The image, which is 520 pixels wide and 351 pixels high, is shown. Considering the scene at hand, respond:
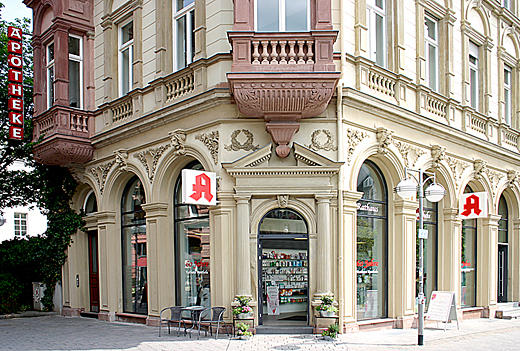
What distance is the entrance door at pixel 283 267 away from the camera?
12539mm

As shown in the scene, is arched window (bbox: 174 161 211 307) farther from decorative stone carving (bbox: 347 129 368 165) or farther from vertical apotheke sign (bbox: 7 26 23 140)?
vertical apotheke sign (bbox: 7 26 23 140)

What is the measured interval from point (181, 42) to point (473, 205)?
9.85 metres

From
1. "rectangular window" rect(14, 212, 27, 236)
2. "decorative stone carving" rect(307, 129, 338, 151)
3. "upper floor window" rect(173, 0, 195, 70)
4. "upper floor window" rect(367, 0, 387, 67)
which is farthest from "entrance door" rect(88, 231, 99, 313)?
"rectangular window" rect(14, 212, 27, 236)

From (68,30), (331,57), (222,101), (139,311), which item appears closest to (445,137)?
(331,57)

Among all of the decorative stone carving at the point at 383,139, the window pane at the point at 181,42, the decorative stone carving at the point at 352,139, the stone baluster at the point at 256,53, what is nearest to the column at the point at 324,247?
the decorative stone carving at the point at 352,139

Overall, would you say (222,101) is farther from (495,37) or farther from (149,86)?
(495,37)

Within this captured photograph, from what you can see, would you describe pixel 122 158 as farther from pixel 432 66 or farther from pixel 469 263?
pixel 469 263

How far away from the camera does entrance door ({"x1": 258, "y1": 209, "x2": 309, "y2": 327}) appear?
1254 centimetres

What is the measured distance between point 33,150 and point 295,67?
10.3 metres

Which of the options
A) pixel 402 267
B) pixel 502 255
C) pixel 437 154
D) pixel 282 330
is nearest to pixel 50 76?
pixel 282 330

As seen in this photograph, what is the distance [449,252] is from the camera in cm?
1611

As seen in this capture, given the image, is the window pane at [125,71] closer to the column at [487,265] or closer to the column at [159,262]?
the column at [159,262]

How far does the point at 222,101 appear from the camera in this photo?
1267 centimetres

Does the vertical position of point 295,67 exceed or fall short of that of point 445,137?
it exceeds it
